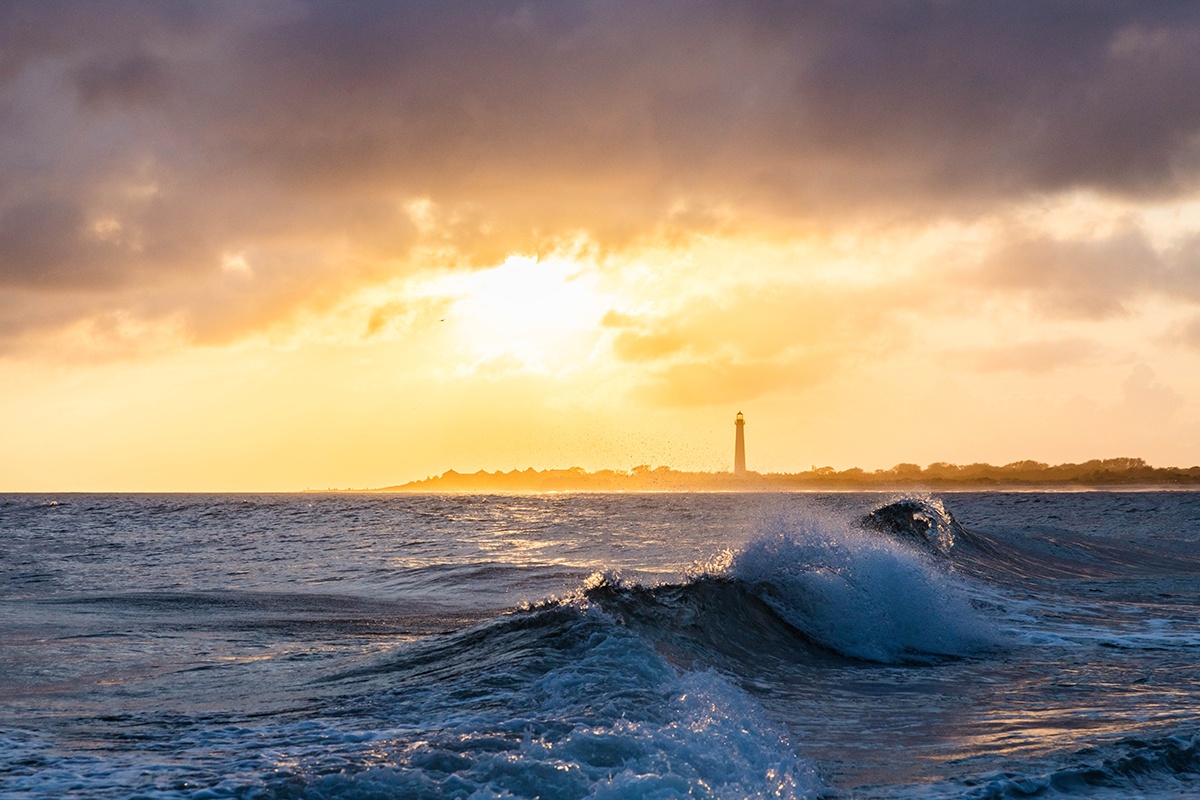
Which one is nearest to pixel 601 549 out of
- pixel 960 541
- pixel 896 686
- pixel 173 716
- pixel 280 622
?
pixel 960 541

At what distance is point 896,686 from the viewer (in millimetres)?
10023

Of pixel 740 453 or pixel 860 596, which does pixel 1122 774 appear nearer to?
pixel 860 596

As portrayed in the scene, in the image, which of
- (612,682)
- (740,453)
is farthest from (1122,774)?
(740,453)

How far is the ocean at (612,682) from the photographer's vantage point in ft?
19.4

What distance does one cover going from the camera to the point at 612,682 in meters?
7.78

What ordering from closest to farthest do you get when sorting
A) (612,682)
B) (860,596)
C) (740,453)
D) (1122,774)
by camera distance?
(1122,774), (612,682), (860,596), (740,453)

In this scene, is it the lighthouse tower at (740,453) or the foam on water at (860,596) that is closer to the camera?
the foam on water at (860,596)

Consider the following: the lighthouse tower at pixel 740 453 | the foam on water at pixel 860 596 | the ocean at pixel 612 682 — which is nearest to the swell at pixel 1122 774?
the ocean at pixel 612 682

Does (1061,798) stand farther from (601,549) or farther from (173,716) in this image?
(601,549)

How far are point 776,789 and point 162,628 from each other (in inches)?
391

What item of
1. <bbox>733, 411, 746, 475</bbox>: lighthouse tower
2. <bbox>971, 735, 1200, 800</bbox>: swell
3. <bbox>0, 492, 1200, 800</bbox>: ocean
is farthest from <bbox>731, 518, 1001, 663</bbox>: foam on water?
<bbox>733, 411, 746, 475</bbox>: lighthouse tower

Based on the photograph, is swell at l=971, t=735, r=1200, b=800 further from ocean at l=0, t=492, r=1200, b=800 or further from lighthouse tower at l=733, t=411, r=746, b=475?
lighthouse tower at l=733, t=411, r=746, b=475

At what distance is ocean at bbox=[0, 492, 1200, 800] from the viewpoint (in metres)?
5.91

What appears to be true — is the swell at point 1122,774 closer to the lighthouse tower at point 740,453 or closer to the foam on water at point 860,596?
the foam on water at point 860,596
